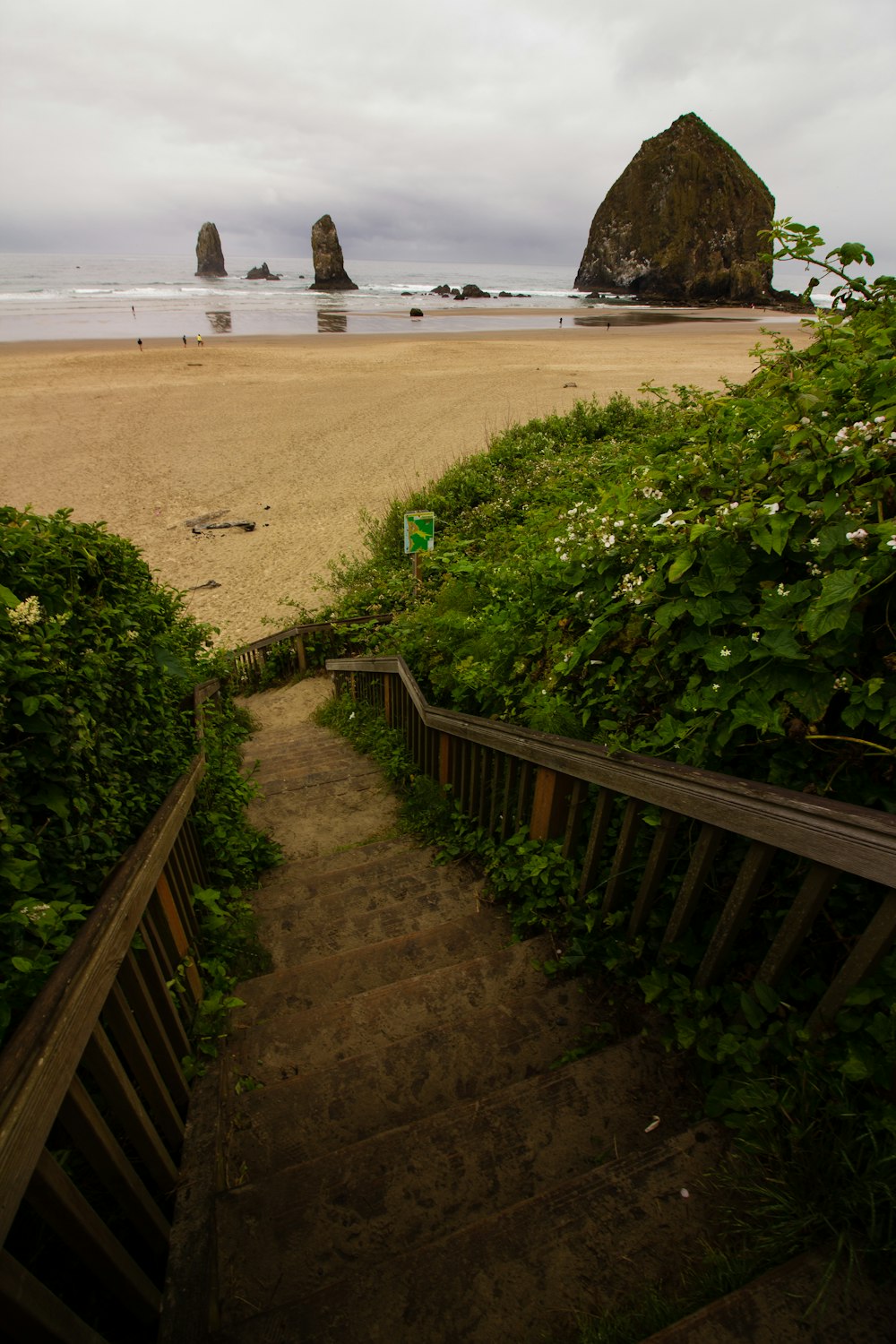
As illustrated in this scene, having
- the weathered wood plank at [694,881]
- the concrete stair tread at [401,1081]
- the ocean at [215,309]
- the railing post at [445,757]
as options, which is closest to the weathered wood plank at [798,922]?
the weathered wood plank at [694,881]

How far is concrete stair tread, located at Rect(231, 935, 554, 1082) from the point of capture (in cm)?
244

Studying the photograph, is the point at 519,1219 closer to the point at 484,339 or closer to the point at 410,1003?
the point at 410,1003

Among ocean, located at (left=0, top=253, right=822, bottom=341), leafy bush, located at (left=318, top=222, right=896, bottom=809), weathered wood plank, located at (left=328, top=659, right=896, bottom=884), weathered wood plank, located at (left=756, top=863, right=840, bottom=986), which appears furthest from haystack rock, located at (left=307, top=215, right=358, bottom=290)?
weathered wood plank, located at (left=756, top=863, right=840, bottom=986)

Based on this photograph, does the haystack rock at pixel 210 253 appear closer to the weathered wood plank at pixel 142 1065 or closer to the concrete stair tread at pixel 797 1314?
the weathered wood plank at pixel 142 1065

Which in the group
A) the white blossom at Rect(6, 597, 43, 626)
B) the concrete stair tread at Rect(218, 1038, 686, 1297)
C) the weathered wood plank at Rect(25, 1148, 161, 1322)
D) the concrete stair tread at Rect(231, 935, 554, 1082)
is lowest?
the concrete stair tread at Rect(231, 935, 554, 1082)

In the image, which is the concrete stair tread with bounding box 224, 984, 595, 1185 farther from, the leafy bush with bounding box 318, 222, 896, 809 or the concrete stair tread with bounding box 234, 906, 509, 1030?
the leafy bush with bounding box 318, 222, 896, 809

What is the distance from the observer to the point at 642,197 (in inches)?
3378

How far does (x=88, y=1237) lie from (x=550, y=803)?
2227 mm

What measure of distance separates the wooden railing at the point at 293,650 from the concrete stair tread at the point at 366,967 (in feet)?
20.6

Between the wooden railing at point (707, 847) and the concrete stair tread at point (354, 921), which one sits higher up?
the wooden railing at point (707, 847)

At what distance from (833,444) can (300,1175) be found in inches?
112

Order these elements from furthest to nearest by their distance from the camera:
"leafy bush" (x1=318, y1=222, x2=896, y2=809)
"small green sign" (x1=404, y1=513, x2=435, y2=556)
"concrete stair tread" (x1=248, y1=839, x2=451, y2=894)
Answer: "small green sign" (x1=404, y1=513, x2=435, y2=556), "concrete stair tread" (x1=248, y1=839, x2=451, y2=894), "leafy bush" (x1=318, y1=222, x2=896, y2=809)

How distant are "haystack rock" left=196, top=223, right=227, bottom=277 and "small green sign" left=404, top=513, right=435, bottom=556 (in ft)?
429

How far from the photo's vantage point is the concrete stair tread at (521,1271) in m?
1.51
